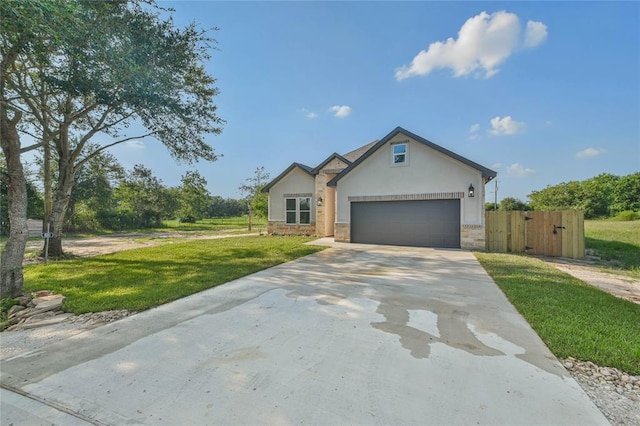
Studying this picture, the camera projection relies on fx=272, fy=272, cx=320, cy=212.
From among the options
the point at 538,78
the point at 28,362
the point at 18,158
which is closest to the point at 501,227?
the point at 538,78

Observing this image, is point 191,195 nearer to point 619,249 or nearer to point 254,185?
point 254,185

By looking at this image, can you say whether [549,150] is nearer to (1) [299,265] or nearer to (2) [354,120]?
(2) [354,120]

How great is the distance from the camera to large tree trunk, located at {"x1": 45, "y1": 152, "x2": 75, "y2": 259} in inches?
376

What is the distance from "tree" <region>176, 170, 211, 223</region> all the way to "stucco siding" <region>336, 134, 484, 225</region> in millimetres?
22020

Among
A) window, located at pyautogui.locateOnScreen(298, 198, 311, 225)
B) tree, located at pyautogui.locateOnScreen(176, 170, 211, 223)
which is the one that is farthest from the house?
tree, located at pyautogui.locateOnScreen(176, 170, 211, 223)

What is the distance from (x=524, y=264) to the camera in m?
8.01

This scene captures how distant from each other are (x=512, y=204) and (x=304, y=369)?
4379 cm

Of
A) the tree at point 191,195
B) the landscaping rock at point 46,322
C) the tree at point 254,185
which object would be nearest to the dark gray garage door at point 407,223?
the landscaping rock at point 46,322

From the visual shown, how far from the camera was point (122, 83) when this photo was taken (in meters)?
6.66

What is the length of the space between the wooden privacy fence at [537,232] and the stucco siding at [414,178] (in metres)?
0.76

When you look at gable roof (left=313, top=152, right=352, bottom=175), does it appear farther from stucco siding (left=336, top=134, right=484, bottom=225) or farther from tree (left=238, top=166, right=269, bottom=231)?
tree (left=238, top=166, right=269, bottom=231)

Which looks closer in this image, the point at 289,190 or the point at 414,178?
the point at 414,178

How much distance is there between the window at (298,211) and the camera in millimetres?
17594

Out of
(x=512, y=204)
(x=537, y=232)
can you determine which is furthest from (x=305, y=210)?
(x=512, y=204)
